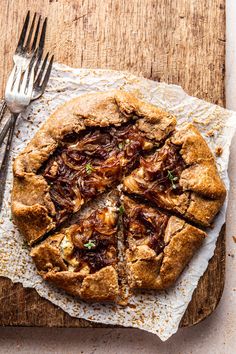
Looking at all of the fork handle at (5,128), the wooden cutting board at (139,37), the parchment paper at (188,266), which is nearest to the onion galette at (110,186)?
the parchment paper at (188,266)

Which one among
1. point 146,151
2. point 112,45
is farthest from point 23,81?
point 146,151

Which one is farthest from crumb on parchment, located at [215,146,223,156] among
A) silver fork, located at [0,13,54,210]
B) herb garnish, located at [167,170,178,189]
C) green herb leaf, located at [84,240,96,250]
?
silver fork, located at [0,13,54,210]

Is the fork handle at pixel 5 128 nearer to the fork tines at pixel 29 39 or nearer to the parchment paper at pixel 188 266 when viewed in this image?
the parchment paper at pixel 188 266

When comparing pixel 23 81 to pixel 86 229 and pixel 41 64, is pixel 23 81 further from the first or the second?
pixel 86 229

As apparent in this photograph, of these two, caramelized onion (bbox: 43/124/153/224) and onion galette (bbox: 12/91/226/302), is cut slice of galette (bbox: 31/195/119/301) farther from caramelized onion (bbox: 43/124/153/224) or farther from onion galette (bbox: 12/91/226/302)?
caramelized onion (bbox: 43/124/153/224)

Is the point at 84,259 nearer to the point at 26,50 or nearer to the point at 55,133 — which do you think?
the point at 55,133

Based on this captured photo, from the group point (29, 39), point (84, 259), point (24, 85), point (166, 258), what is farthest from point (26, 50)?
point (166, 258)
